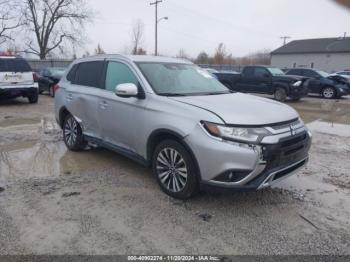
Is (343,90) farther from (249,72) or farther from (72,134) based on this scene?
(72,134)

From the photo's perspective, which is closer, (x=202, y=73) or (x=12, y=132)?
(x=202, y=73)

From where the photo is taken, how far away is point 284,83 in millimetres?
14750

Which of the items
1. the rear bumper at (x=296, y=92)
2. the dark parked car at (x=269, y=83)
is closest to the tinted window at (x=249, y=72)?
the dark parked car at (x=269, y=83)

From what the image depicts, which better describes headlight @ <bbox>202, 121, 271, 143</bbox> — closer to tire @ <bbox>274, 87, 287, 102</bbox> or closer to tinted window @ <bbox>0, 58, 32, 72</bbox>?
tinted window @ <bbox>0, 58, 32, 72</bbox>

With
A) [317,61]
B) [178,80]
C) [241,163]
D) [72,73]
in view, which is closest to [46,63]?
[72,73]

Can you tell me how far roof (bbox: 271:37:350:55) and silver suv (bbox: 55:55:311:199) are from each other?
46210 mm

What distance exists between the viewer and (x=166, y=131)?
12.7 feet

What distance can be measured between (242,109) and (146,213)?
1.63m

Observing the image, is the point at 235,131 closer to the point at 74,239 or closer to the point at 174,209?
the point at 174,209

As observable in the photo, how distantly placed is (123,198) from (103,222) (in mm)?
617

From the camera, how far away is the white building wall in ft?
146

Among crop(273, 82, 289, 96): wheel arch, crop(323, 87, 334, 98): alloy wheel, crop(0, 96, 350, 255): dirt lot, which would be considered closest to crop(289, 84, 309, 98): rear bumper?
crop(273, 82, 289, 96): wheel arch

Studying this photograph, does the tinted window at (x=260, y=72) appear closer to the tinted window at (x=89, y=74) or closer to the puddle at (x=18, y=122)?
the puddle at (x=18, y=122)

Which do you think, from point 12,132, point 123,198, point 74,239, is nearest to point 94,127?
point 123,198
